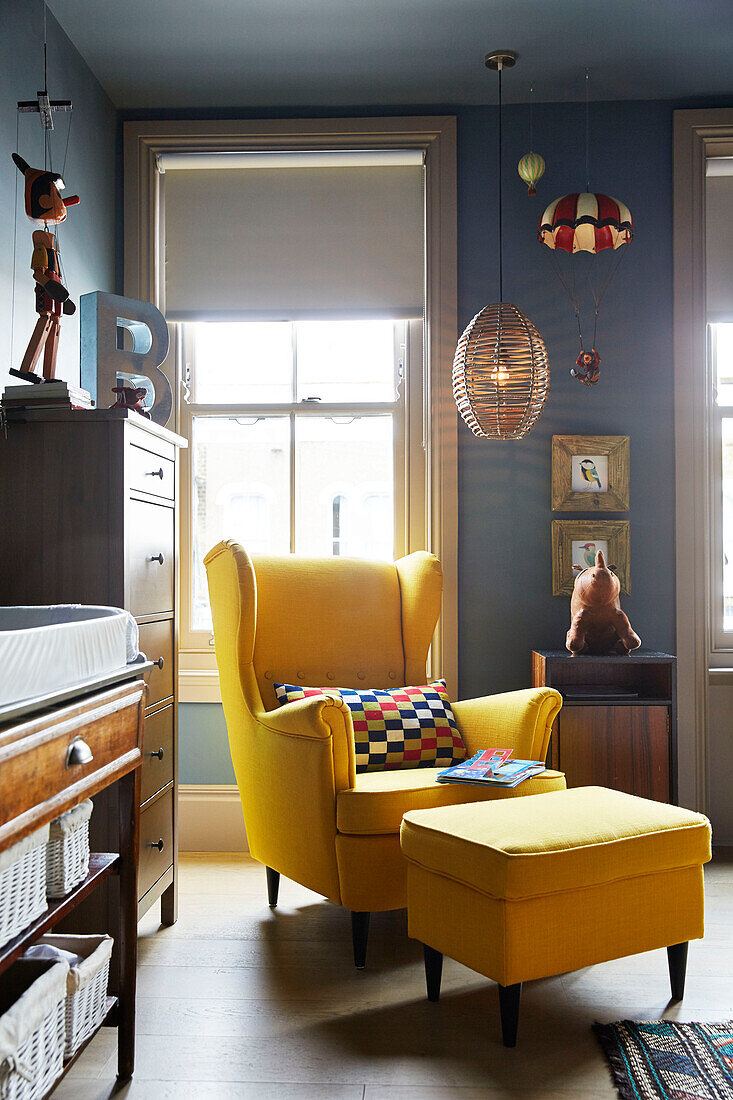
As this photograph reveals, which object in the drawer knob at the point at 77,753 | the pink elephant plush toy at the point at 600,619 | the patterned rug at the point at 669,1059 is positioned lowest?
the patterned rug at the point at 669,1059

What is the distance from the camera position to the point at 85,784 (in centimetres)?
137

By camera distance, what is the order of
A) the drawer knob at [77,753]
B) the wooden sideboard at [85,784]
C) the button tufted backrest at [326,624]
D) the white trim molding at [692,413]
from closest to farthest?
the wooden sideboard at [85,784]
the drawer knob at [77,753]
the button tufted backrest at [326,624]
the white trim molding at [692,413]

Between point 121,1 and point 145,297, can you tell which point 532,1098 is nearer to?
point 145,297

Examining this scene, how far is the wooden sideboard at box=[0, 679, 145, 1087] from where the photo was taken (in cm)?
113

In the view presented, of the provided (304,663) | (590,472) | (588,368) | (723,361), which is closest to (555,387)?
(588,368)

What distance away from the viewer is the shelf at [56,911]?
118cm

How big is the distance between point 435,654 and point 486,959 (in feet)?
5.21

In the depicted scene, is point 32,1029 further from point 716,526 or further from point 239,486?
point 716,526

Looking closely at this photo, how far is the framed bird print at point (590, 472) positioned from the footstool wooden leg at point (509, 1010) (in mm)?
1880

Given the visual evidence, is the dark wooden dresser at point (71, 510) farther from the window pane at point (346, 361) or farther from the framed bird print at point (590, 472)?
the framed bird print at point (590, 472)

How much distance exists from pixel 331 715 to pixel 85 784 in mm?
918

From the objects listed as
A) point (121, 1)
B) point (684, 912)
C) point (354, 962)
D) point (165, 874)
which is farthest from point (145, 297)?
point (684, 912)

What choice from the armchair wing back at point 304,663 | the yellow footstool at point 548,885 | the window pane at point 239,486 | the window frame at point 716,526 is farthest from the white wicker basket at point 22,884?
the window frame at point 716,526

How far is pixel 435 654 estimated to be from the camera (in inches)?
131
